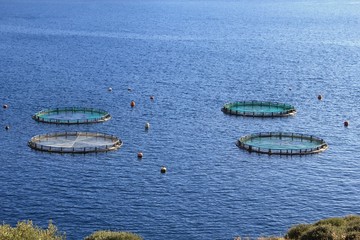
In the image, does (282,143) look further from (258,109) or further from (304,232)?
(304,232)

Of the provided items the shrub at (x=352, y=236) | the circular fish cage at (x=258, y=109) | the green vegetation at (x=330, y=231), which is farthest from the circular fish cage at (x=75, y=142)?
the shrub at (x=352, y=236)

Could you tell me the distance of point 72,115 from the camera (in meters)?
180

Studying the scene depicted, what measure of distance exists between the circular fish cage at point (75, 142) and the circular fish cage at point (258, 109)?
131ft

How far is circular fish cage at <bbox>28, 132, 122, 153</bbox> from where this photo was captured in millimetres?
150500

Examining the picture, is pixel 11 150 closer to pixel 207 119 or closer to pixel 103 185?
pixel 103 185

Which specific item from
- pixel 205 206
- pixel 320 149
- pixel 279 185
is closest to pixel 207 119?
pixel 320 149

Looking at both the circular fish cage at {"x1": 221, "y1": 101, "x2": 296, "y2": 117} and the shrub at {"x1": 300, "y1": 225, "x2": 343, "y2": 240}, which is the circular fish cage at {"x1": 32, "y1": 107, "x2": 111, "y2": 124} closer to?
the circular fish cage at {"x1": 221, "y1": 101, "x2": 296, "y2": 117}

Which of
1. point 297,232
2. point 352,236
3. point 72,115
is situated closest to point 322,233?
point 352,236

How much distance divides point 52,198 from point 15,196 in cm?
651

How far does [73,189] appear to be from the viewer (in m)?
127

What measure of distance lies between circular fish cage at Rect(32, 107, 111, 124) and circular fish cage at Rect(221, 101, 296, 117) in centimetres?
3275

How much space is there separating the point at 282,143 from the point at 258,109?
32549mm

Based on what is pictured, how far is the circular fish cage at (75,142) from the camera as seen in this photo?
494 feet

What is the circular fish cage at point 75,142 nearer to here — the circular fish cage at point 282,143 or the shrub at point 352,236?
the circular fish cage at point 282,143
